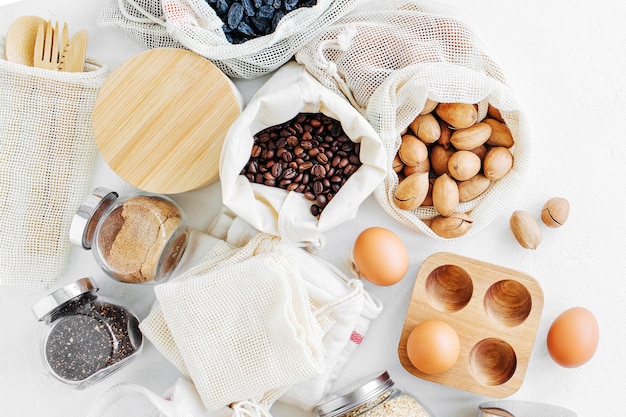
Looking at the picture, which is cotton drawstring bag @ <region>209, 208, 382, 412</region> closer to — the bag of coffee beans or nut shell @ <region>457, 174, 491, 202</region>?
the bag of coffee beans

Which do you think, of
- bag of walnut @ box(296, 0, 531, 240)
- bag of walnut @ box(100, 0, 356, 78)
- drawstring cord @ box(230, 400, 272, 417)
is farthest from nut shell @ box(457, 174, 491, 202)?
drawstring cord @ box(230, 400, 272, 417)

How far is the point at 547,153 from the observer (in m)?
0.94

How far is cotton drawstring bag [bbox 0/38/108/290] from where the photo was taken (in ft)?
3.06

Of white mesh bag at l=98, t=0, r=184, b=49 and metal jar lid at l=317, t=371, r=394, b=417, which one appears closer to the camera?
metal jar lid at l=317, t=371, r=394, b=417

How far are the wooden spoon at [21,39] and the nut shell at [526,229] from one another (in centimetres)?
80

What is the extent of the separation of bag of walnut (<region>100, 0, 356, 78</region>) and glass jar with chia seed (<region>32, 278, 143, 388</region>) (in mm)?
388

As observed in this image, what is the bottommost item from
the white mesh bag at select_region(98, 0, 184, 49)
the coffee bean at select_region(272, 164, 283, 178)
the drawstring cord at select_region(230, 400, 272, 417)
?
the drawstring cord at select_region(230, 400, 272, 417)

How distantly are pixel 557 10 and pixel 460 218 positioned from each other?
371 mm

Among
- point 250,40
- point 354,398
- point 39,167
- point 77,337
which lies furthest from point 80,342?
point 250,40

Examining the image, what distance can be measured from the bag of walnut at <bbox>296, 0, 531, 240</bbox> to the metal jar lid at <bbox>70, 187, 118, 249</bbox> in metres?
0.36

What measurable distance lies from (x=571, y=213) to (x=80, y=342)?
30.3 inches

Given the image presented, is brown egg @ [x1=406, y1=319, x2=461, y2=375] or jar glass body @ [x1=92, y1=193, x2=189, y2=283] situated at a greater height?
jar glass body @ [x1=92, y1=193, x2=189, y2=283]

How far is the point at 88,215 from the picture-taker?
854 mm

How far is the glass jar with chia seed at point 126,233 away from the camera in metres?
0.86
